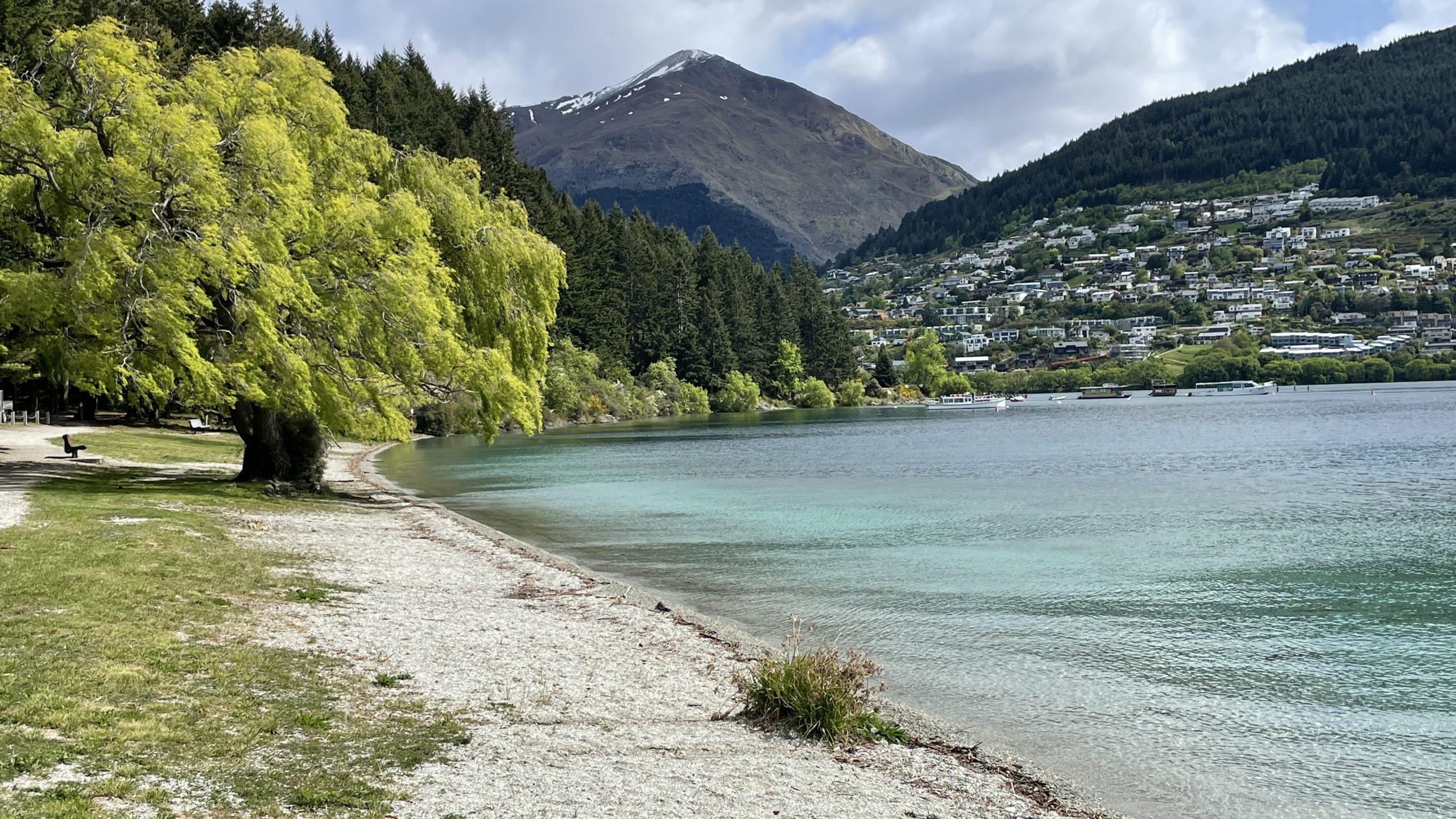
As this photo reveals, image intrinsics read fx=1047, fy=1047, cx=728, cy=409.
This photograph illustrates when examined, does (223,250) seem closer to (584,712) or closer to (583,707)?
(583,707)

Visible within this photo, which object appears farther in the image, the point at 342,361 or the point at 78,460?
the point at 78,460

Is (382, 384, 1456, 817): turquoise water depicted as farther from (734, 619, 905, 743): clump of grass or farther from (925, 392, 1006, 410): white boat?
(925, 392, 1006, 410): white boat

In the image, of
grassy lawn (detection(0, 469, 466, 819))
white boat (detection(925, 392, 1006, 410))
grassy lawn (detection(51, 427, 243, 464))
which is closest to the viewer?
grassy lawn (detection(0, 469, 466, 819))

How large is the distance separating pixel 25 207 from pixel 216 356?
554 cm

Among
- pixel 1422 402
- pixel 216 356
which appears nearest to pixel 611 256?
pixel 1422 402

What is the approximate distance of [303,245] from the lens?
27.2m

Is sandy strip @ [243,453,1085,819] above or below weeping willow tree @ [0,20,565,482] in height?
below

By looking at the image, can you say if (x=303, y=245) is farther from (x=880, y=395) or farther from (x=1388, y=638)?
(x=880, y=395)

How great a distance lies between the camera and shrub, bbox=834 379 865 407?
6722 inches

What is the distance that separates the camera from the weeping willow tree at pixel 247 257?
23609mm

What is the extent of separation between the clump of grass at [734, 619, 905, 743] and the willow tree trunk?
22709mm

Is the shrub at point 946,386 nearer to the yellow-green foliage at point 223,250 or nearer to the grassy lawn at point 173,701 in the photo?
the yellow-green foliage at point 223,250

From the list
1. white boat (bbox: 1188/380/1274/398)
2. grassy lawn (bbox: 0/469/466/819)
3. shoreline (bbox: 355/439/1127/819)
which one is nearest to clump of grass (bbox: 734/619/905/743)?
shoreline (bbox: 355/439/1127/819)

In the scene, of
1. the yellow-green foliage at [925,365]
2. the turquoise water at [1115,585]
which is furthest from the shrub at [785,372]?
the turquoise water at [1115,585]
